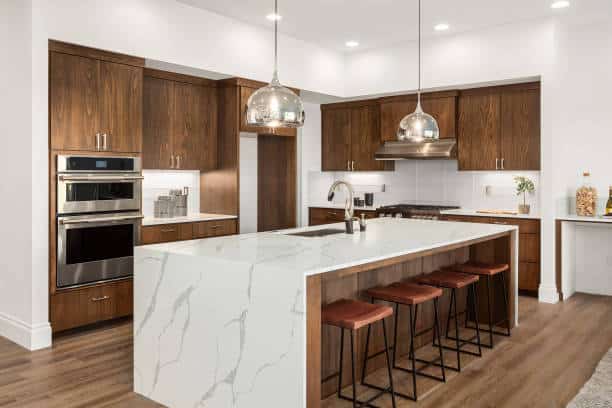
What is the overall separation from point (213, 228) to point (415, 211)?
2.55 metres

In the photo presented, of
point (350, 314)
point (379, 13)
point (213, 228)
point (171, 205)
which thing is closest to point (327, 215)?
point (213, 228)

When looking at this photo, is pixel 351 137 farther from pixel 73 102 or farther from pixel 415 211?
pixel 73 102

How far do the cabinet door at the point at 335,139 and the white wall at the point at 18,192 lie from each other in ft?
14.6

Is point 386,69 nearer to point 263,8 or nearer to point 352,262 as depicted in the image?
point 263,8

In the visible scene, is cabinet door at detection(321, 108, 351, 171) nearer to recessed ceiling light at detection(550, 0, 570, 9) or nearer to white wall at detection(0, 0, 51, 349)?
recessed ceiling light at detection(550, 0, 570, 9)

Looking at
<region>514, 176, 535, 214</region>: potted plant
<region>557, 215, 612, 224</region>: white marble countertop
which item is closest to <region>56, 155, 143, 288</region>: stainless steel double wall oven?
Answer: <region>514, 176, 535, 214</region>: potted plant

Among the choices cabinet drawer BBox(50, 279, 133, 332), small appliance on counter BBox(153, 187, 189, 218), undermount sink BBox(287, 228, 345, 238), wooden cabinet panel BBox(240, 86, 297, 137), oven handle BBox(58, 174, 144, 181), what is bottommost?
cabinet drawer BBox(50, 279, 133, 332)

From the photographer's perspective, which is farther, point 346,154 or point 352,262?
point 346,154

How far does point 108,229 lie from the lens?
4707 millimetres

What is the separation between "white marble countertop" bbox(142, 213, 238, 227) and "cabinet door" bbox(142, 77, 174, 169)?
56cm

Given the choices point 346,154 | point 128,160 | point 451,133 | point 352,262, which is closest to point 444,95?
point 451,133

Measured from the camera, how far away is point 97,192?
4.61m

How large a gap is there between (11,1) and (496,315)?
16.2ft

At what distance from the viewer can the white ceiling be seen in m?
5.18
